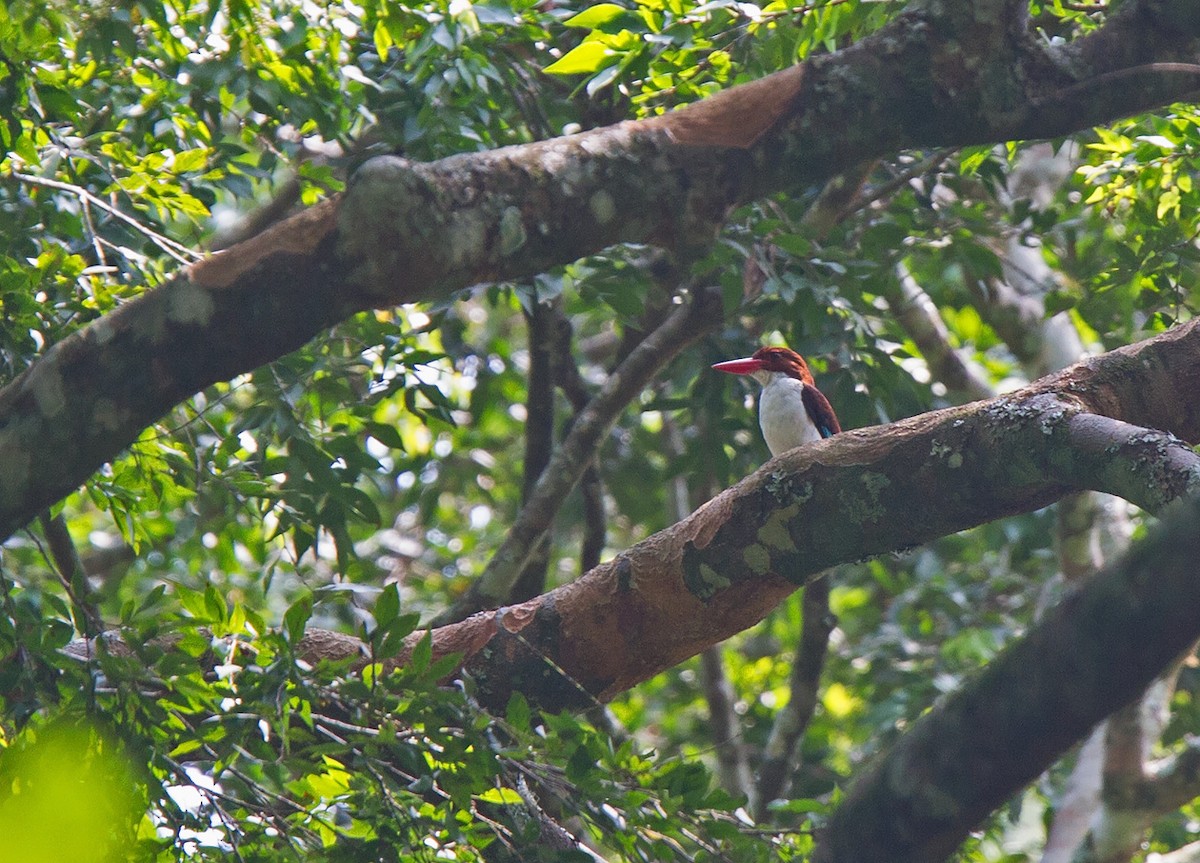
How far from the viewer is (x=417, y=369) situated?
4.57 metres

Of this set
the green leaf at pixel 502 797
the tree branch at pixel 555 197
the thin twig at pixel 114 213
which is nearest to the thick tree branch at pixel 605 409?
the thin twig at pixel 114 213

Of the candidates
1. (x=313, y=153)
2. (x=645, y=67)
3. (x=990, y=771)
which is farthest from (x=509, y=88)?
(x=990, y=771)

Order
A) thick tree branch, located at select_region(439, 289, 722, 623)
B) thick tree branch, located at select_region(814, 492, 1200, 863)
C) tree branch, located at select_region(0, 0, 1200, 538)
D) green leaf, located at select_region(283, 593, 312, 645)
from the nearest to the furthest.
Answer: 1. thick tree branch, located at select_region(814, 492, 1200, 863)
2. tree branch, located at select_region(0, 0, 1200, 538)
3. green leaf, located at select_region(283, 593, 312, 645)
4. thick tree branch, located at select_region(439, 289, 722, 623)

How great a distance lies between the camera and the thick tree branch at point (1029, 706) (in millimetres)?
1480

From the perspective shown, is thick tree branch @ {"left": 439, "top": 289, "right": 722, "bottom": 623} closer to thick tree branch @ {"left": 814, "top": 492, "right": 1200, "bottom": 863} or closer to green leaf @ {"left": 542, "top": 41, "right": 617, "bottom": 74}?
green leaf @ {"left": 542, "top": 41, "right": 617, "bottom": 74}

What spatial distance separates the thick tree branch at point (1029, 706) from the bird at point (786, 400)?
10.7ft

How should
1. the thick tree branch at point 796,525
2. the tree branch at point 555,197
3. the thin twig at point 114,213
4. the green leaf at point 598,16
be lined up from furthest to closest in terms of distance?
the green leaf at point 598,16 → the thin twig at point 114,213 → the thick tree branch at point 796,525 → the tree branch at point 555,197

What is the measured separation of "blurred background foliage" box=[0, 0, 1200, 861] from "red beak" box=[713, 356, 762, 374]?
3.0 inches

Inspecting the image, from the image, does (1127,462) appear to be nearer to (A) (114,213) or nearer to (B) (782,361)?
(A) (114,213)

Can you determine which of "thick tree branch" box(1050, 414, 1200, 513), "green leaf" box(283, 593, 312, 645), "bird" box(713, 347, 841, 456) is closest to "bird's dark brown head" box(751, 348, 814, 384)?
"bird" box(713, 347, 841, 456)

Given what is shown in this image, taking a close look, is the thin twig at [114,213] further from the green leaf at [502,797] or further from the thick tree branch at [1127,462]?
the thick tree branch at [1127,462]

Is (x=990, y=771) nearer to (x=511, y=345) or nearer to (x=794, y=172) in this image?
(x=794, y=172)

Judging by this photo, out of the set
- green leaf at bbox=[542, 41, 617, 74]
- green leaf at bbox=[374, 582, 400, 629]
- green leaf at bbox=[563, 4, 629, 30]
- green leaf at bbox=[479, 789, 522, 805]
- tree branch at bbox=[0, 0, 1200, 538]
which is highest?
green leaf at bbox=[563, 4, 629, 30]

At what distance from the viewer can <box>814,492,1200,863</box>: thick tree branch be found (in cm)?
148
